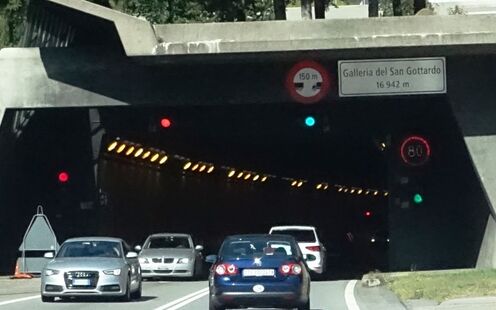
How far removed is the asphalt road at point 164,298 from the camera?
2417 centimetres

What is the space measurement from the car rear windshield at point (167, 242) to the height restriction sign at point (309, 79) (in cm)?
811

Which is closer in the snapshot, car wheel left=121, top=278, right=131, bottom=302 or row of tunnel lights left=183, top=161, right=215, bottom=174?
car wheel left=121, top=278, right=131, bottom=302

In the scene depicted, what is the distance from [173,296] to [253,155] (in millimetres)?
33533

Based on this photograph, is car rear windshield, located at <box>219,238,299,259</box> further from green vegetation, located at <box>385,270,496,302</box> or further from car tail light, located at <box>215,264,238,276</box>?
green vegetation, located at <box>385,270,496,302</box>

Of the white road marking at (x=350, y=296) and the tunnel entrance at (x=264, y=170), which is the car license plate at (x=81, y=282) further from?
the tunnel entrance at (x=264, y=170)

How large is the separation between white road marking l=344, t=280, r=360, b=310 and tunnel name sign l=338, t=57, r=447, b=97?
541cm

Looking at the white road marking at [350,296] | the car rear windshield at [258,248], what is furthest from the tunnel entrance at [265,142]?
the car rear windshield at [258,248]

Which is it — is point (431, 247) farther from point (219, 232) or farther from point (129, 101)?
point (219, 232)

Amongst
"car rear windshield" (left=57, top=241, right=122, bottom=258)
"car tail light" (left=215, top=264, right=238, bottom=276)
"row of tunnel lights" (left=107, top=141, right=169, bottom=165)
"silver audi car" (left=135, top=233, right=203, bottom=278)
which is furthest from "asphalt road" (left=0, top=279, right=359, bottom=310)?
"row of tunnel lights" (left=107, top=141, right=169, bottom=165)

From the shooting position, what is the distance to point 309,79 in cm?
3316

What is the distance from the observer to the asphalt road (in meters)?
24.2

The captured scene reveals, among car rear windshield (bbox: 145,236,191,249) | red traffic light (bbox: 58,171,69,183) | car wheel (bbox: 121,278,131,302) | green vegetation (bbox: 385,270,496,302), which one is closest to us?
green vegetation (bbox: 385,270,496,302)

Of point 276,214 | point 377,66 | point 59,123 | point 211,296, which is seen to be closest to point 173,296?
point 211,296

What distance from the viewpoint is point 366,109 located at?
133ft
